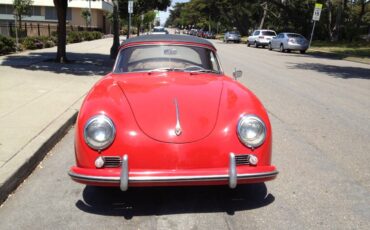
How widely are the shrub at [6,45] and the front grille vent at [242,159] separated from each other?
55.1 ft

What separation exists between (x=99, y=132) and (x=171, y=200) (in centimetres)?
106

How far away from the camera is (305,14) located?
52.6 metres

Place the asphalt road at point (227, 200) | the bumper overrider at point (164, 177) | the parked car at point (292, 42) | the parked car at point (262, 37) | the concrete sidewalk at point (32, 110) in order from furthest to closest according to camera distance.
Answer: the parked car at point (262, 37), the parked car at point (292, 42), the concrete sidewalk at point (32, 110), the asphalt road at point (227, 200), the bumper overrider at point (164, 177)

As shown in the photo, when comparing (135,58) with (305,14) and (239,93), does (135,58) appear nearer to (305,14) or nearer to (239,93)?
(239,93)

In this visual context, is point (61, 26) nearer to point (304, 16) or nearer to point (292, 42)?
point (292, 42)

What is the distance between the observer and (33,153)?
5.20 metres

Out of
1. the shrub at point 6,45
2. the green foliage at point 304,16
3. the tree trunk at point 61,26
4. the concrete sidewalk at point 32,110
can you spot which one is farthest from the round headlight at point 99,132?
the green foliage at point 304,16

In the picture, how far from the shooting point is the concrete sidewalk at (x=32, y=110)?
4910mm

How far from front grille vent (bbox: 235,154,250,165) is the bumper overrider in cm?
8

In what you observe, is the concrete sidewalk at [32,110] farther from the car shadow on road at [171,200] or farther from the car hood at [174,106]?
the car hood at [174,106]

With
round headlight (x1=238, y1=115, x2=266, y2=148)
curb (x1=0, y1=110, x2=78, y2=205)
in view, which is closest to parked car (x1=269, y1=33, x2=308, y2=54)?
curb (x1=0, y1=110, x2=78, y2=205)

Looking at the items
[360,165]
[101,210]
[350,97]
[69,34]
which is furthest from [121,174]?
[69,34]

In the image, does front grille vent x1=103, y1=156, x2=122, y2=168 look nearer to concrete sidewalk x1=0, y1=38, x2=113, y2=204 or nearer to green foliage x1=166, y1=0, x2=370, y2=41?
concrete sidewalk x1=0, y1=38, x2=113, y2=204

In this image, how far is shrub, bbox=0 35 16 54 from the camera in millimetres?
18375
